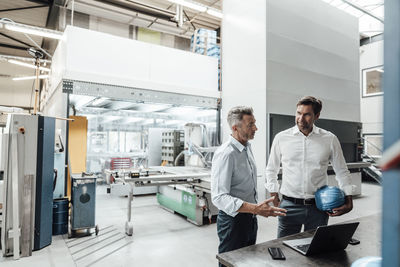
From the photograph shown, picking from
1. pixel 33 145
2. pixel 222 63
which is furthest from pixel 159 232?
pixel 222 63

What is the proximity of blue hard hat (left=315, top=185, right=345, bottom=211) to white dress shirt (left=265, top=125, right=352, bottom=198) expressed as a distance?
17 centimetres

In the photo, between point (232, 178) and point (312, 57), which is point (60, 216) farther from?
point (312, 57)

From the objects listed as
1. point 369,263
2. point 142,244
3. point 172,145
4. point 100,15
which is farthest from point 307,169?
point 100,15

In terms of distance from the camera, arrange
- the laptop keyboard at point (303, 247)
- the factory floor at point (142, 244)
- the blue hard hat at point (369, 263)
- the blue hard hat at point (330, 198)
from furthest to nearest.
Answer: the factory floor at point (142, 244), the blue hard hat at point (330, 198), the laptop keyboard at point (303, 247), the blue hard hat at point (369, 263)

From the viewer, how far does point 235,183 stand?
72.9 inches

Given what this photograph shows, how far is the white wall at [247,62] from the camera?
4.89 meters

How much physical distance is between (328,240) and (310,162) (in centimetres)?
91

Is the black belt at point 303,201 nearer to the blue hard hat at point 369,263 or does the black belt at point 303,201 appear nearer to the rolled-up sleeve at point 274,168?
the rolled-up sleeve at point 274,168

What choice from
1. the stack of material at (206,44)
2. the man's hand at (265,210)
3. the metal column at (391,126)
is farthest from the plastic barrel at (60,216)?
the stack of material at (206,44)

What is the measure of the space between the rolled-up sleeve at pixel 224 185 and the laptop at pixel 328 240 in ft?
1.38

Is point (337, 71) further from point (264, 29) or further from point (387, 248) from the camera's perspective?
point (387, 248)

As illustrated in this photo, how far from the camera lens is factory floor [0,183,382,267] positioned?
10.2 ft

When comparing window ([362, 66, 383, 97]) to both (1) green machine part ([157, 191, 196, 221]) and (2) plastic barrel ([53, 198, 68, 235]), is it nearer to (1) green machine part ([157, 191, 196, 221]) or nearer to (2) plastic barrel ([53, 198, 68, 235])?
(1) green machine part ([157, 191, 196, 221])

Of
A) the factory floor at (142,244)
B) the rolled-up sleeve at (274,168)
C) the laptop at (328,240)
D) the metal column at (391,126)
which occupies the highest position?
the metal column at (391,126)
